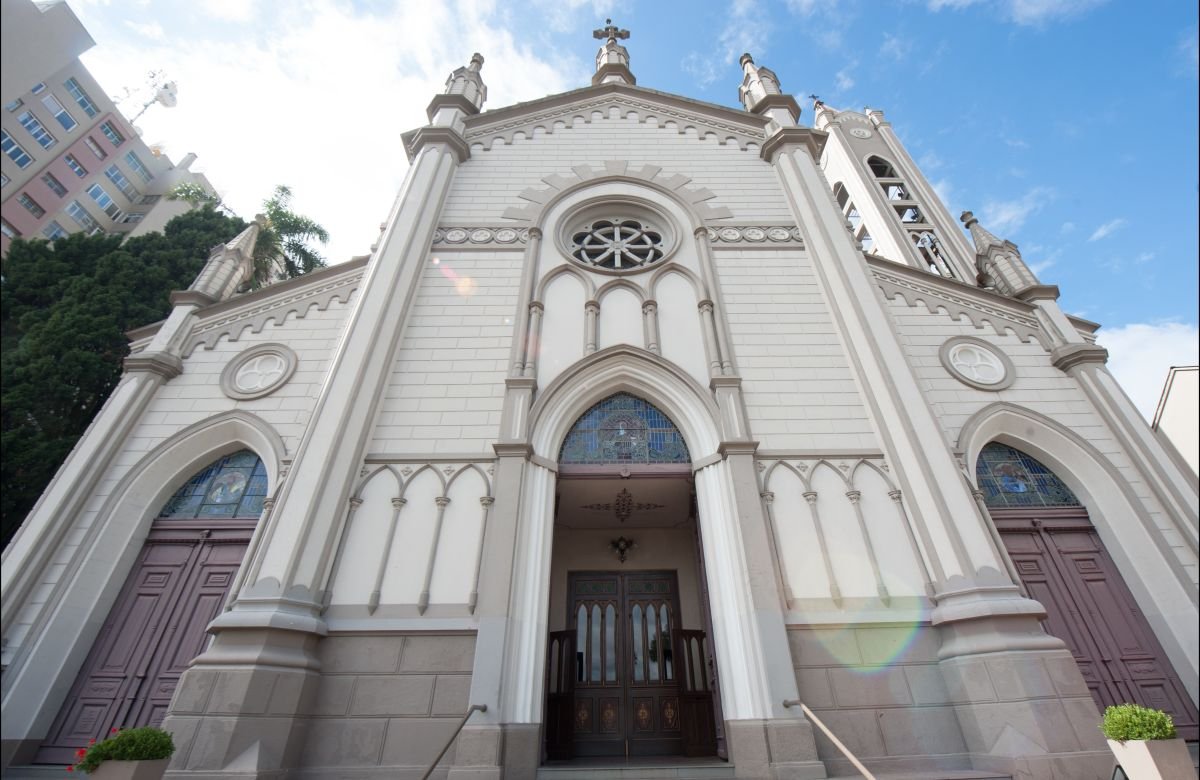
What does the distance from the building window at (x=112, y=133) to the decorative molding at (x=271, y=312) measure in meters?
31.4

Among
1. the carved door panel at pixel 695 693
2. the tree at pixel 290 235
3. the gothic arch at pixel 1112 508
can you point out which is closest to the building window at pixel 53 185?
the tree at pixel 290 235

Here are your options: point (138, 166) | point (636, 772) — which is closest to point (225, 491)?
point (636, 772)

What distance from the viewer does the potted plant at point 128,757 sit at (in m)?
4.46

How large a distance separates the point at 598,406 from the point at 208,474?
606 centimetres

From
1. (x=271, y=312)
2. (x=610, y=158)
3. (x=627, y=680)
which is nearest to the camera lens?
(x=627, y=680)

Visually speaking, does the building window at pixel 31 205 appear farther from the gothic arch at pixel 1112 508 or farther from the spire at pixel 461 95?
the gothic arch at pixel 1112 508

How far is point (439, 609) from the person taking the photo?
6.73m

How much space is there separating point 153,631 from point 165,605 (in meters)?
0.33

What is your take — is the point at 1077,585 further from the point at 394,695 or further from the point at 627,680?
the point at 394,695

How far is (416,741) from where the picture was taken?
19.9 feet

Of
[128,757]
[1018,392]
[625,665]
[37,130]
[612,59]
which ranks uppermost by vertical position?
[37,130]

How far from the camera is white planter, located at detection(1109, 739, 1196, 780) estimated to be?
14.8 ft

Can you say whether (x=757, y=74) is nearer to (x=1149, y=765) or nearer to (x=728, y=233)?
(x=728, y=233)

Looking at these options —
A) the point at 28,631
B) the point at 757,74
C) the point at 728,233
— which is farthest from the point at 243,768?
the point at 757,74
